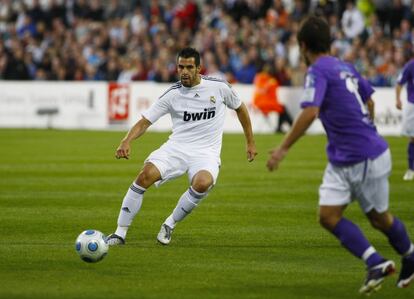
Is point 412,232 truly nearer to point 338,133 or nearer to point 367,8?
point 338,133

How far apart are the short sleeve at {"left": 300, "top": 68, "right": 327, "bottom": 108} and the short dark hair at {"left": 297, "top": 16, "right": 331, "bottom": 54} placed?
0.70 feet

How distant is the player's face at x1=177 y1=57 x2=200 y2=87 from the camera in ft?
38.0

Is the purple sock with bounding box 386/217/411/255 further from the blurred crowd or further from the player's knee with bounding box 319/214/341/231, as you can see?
the blurred crowd

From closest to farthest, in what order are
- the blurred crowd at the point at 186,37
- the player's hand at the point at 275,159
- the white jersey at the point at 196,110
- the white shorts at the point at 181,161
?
the player's hand at the point at 275,159 → the white shorts at the point at 181,161 → the white jersey at the point at 196,110 → the blurred crowd at the point at 186,37

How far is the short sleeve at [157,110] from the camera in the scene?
465 inches

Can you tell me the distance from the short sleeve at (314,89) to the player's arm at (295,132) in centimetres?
5

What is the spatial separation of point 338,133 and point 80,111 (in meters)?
24.3

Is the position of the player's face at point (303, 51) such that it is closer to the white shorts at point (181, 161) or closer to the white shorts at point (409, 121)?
the white shorts at point (181, 161)

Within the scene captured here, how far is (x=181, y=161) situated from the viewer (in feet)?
38.7

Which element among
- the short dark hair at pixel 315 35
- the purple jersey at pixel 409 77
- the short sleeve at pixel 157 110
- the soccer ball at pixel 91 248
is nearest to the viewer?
the short dark hair at pixel 315 35

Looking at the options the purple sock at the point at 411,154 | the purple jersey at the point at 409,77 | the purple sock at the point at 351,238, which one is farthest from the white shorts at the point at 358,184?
the purple jersey at the point at 409,77

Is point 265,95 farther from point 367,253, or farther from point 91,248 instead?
point 367,253

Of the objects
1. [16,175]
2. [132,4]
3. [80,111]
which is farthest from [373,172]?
[132,4]

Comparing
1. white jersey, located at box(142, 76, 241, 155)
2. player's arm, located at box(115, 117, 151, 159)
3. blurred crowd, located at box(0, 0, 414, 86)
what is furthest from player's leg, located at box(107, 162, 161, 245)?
blurred crowd, located at box(0, 0, 414, 86)
